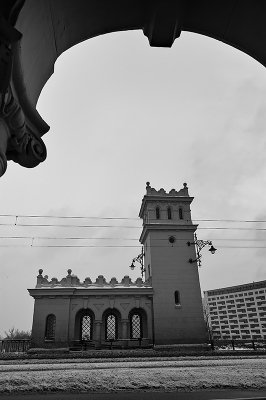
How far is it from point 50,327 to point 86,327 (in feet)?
10.1

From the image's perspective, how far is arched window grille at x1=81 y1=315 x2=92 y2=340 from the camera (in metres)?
26.2

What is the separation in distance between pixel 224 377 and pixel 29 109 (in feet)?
28.8

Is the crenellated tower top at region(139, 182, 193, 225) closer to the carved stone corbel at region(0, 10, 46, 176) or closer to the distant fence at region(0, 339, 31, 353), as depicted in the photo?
the distant fence at region(0, 339, 31, 353)

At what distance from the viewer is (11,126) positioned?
2.37m

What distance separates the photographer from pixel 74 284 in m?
27.0

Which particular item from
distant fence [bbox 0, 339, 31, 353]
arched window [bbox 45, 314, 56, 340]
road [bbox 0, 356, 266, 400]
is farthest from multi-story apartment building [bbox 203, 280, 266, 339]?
road [bbox 0, 356, 266, 400]

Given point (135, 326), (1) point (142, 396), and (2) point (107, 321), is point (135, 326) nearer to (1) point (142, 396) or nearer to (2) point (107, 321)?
(2) point (107, 321)

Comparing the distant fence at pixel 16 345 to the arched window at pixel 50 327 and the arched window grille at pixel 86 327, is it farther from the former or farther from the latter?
the arched window grille at pixel 86 327

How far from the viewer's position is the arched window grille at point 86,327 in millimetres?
26203

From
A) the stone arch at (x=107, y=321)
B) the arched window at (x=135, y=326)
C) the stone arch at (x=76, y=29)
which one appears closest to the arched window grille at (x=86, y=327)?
the stone arch at (x=107, y=321)

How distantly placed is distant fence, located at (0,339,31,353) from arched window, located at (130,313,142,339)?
28.2 feet

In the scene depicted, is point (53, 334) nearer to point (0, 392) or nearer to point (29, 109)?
point (0, 392)

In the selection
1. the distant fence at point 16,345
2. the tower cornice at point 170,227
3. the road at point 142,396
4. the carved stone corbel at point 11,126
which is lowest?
the road at point 142,396

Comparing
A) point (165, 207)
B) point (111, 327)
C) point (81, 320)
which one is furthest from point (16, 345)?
point (165, 207)
